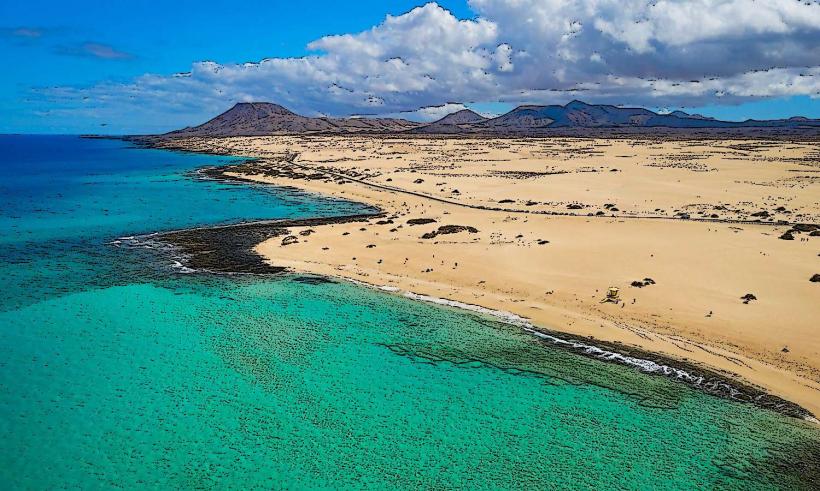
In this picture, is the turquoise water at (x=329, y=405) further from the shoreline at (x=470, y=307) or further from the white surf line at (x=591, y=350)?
the shoreline at (x=470, y=307)

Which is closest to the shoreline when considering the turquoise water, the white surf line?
the white surf line

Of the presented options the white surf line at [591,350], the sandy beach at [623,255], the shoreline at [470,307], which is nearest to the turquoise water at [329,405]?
the white surf line at [591,350]

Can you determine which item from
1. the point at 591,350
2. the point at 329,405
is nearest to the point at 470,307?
the point at 591,350

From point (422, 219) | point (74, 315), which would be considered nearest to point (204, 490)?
point (74, 315)

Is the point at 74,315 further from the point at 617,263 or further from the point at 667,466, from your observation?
the point at 617,263

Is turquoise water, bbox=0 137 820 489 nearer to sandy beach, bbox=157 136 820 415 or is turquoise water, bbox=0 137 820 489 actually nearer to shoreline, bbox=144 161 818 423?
shoreline, bbox=144 161 818 423

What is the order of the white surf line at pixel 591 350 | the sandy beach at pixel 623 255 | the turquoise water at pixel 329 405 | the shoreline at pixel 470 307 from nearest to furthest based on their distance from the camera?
the turquoise water at pixel 329 405, the shoreline at pixel 470 307, the white surf line at pixel 591 350, the sandy beach at pixel 623 255

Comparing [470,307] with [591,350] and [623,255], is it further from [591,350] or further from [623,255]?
[623,255]
